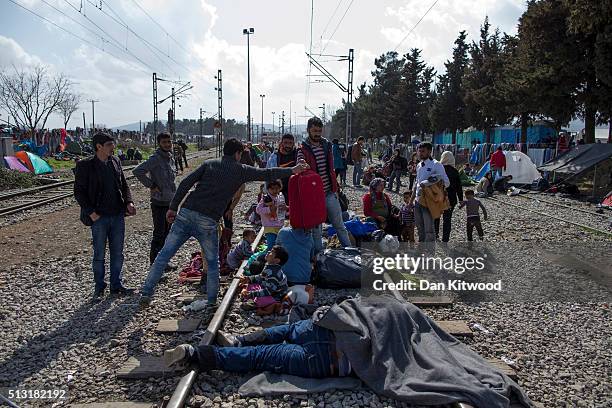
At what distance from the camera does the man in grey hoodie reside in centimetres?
689

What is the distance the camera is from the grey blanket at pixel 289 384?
3814 mm

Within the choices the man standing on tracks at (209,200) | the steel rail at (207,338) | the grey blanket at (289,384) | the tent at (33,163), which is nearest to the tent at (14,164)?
the tent at (33,163)

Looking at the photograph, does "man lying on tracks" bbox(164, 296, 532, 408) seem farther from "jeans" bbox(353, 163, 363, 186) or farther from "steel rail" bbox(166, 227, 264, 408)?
"jeans" bbox(353, 163, 363, 186)

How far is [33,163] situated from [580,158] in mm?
23720

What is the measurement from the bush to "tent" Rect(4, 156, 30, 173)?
1.55 m

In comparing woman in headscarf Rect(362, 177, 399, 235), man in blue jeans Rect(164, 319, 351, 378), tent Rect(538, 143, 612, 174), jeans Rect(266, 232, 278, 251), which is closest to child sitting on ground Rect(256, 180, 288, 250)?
jeans Rect(266, 232, 278, 251)

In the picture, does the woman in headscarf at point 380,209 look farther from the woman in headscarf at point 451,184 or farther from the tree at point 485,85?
the tree at point 485,85

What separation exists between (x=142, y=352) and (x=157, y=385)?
2.44 feet

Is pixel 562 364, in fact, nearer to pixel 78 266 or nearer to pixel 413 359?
pixel 413 359

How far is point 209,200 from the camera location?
5.57m

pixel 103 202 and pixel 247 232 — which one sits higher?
pixel 103 202

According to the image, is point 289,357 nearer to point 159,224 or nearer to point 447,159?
point 159,224

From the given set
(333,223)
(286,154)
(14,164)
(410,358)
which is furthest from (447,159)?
(14,164)

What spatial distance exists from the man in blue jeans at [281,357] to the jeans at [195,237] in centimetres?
169
